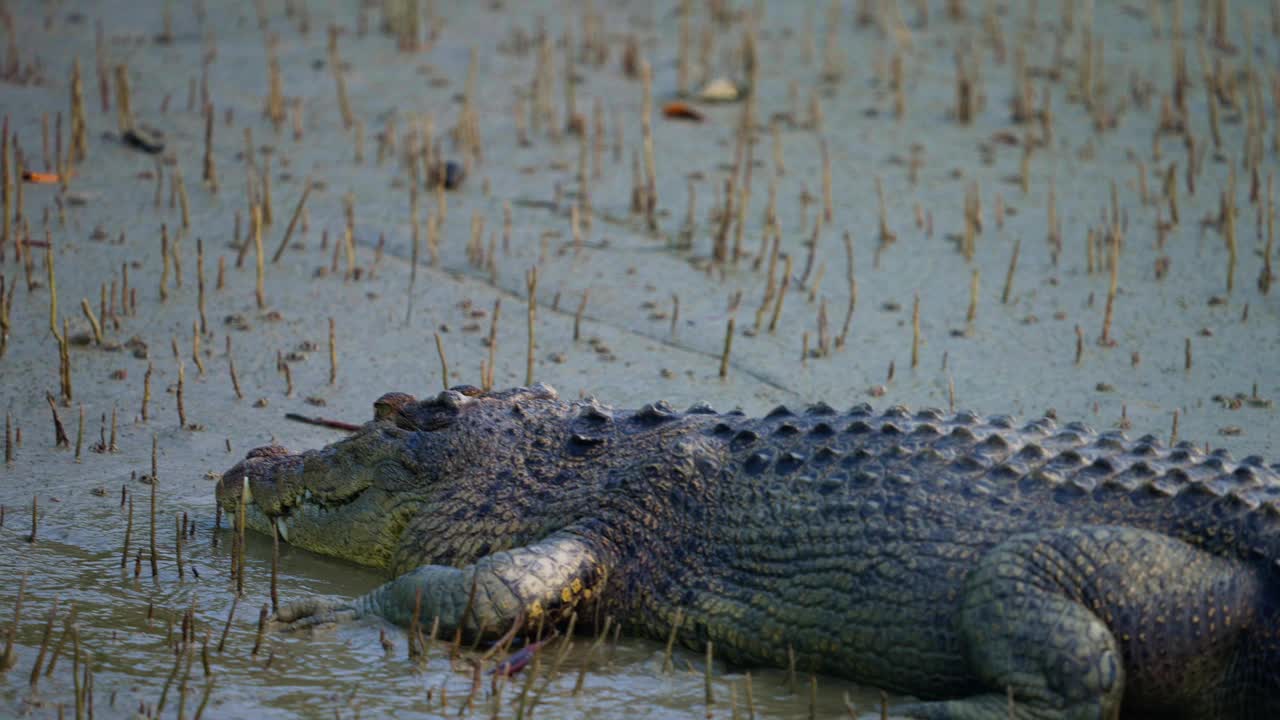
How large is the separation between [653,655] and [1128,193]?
19.0ft

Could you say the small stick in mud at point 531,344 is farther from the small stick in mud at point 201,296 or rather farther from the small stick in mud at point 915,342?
the small stick in mud at point 915,342

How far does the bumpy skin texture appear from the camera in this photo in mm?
3490

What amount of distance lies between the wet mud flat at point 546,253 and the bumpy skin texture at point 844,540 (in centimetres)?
18

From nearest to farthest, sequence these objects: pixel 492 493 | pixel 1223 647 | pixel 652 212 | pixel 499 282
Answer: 1. pixel 1223 647
2. pixel 492 493
3. pixel 499 282
4. pixel 652 212

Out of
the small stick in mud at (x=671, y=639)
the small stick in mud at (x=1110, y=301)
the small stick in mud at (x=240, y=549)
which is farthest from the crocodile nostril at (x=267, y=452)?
the small stick in mud at (x=1110, y=301)

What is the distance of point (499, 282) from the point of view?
721 centimetres

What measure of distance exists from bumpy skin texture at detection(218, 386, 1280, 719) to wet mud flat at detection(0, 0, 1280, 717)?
0.60 feet

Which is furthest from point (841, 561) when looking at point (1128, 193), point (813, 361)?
point (1128, 193)

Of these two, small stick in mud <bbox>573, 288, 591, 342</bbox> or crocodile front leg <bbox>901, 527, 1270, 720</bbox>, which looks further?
small stick in mud <bbox>573, 288, 591, 342</bbox>

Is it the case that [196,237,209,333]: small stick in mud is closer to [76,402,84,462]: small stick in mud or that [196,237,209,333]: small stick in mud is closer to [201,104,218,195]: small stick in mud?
[76,402,84,462]: small stick in mud

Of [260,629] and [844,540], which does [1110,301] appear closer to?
[844,540]

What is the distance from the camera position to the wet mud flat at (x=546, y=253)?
4.14 meters

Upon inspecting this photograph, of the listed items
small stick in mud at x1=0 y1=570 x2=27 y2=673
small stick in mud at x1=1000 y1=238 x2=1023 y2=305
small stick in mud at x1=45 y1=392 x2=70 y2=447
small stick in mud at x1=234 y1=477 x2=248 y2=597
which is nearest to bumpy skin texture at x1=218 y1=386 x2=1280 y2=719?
small stick in mud at x1=234 y1=477 x2=248 y2=597

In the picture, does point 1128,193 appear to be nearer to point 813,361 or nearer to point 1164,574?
point 813,361
